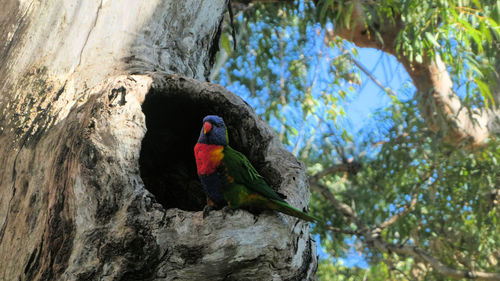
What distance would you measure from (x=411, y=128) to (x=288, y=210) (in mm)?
4336

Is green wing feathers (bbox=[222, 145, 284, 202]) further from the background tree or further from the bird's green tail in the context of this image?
the background tree

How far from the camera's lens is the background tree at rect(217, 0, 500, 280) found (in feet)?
16.3

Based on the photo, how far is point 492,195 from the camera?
5449mm

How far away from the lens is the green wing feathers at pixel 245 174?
2.09 metres

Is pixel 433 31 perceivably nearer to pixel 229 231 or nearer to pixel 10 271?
pixel 229 231

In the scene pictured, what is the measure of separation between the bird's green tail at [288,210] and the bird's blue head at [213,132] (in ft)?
1.76

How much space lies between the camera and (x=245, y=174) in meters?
2.24

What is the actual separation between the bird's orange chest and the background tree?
208 centimetres

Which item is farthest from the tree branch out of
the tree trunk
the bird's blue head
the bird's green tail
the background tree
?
the bird's green tail

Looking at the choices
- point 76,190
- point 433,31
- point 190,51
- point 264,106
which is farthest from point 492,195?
point 76,190

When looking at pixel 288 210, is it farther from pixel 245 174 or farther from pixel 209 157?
pixel 209 157

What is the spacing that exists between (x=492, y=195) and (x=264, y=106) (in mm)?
3276

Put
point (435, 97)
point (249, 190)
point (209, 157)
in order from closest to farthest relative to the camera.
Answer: point (249, 190) → point (209, 157) → point (435, 97)

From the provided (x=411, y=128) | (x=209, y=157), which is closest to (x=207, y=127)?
(x=209, y=157)
